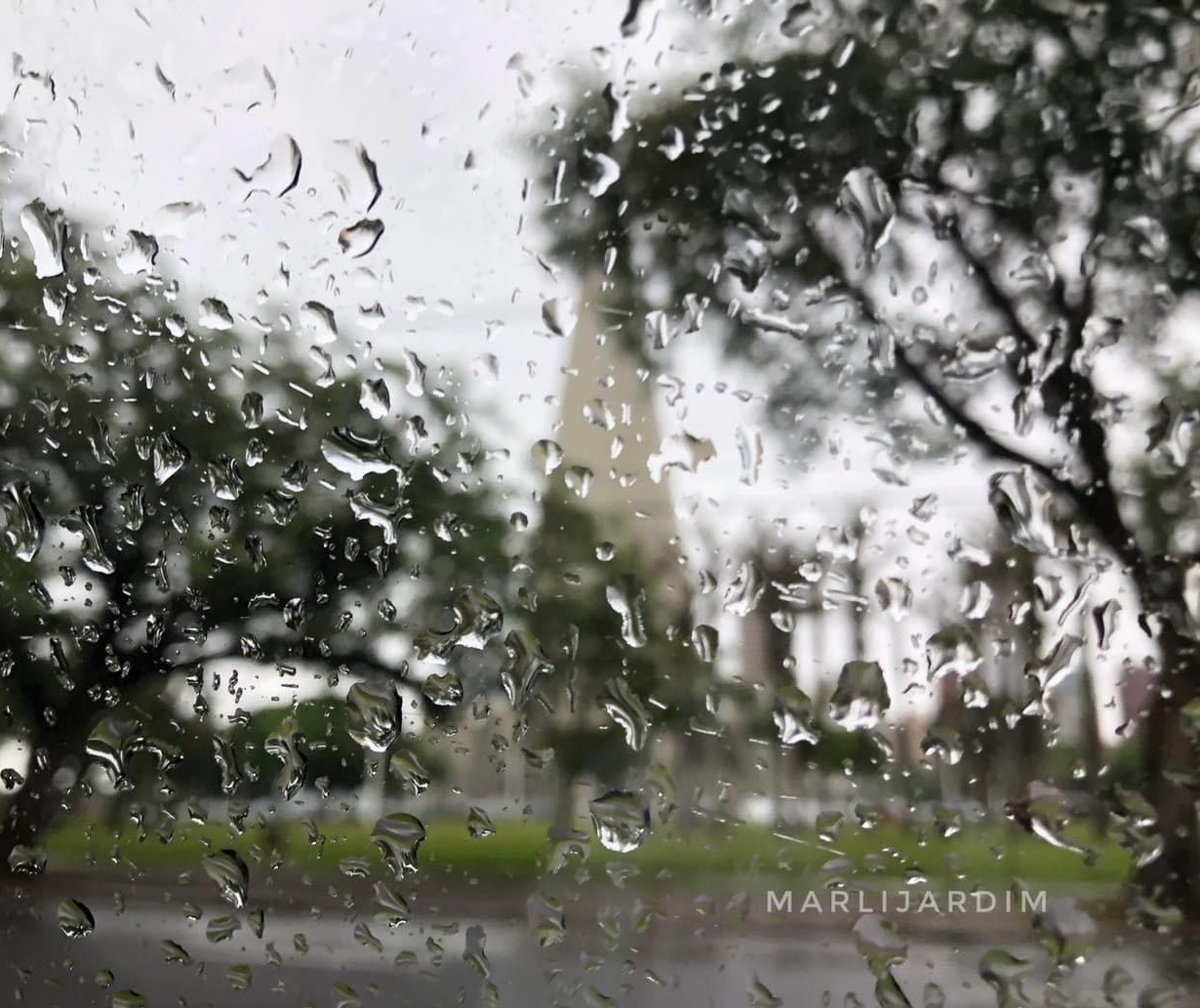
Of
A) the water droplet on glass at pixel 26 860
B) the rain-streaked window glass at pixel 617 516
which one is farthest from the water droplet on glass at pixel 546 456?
Result: the water droplet on glass at pixel 26 860

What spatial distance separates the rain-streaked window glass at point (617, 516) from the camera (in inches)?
24.9

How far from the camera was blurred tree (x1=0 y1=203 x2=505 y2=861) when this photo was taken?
73 centimetres

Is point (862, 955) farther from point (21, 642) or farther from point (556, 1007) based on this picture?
point (21, 642)

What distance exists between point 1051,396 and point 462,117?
494 mm

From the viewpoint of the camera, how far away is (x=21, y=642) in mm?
830

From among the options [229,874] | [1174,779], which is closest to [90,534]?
[229,874]

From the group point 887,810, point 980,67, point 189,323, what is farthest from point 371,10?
point 887,810

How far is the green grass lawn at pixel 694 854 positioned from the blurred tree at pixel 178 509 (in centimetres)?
11

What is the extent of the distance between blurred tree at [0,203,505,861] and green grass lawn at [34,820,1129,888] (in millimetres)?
114

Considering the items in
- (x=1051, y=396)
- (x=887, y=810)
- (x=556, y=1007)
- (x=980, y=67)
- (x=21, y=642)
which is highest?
(x=980, y=67)

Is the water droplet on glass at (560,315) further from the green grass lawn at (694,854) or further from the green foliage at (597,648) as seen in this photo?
the green grass lawn at (694,854)

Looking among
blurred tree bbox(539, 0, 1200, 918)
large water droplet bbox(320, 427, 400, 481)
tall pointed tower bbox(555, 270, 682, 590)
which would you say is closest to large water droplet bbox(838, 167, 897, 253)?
blurred tree bbox(539, 0, 1200, 918)

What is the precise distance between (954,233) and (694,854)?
0.48 metres

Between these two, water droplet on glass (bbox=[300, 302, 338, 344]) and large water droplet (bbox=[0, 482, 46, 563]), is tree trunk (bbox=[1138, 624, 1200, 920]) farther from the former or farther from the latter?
large water droplet (bbox=[0, 482, 46, 563])
